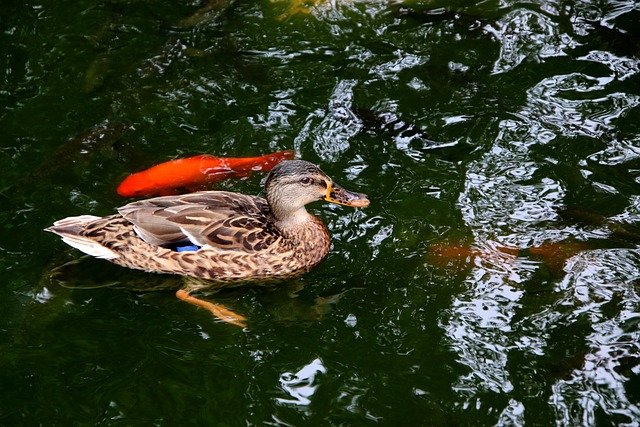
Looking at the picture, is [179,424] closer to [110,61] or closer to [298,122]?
[298,122]

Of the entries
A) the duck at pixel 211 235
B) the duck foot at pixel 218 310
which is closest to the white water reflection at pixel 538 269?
the duck at pixel 211 235

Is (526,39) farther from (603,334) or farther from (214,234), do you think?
(214,234)

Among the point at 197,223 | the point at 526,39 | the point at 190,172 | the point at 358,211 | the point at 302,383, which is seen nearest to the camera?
the point at 302,383

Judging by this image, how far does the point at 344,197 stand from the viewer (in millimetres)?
5957

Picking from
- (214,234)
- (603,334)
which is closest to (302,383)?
(214,234)

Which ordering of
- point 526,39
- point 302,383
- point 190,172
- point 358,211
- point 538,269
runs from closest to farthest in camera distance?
point 302,383 < point 538,269 < point 358,211 < point 190,172 < point 526,39

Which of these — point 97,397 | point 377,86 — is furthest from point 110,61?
point 97,397

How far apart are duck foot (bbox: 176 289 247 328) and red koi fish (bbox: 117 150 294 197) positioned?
964 millimetres

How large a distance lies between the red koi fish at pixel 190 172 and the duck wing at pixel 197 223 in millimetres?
417

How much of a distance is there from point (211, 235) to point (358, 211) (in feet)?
3.94

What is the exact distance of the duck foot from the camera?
5.57 meters

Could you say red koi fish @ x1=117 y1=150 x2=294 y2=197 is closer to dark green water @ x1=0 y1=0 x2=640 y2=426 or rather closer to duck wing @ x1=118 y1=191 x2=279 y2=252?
dark green water @ x1=0 y1=0 x2=640 y2=426

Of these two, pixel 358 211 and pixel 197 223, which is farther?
pixel 358 211

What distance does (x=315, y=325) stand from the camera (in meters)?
5.47
